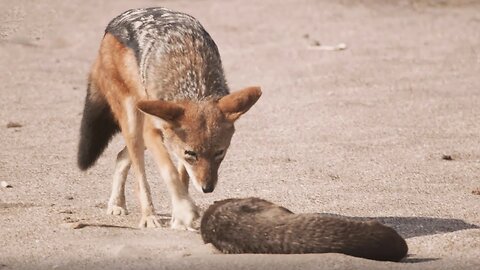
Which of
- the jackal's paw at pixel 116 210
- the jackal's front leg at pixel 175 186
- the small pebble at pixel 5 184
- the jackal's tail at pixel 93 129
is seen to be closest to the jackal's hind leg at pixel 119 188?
the jackal's paw at pixel 116 210

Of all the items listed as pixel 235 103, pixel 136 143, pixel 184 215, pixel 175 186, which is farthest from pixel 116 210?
pixel 235 103

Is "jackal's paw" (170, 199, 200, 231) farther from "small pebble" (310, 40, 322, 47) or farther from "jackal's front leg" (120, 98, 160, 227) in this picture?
"small pebble" (310, 40, 322, 47)

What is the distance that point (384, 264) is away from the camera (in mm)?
5707

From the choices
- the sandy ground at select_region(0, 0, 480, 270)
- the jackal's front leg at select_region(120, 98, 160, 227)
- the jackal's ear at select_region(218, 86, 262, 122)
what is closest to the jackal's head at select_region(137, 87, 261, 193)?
the jackal's ear at select_region(218, 86, 262, 122)

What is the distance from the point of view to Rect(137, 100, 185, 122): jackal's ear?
686 centimetres

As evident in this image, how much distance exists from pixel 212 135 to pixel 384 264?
5.29 ft

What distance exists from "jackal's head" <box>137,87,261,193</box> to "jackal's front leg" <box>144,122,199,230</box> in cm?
22

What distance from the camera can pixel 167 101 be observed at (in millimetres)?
7145

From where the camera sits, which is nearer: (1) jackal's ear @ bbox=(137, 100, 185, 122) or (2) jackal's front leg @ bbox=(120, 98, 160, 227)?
(1) jackal's ear @ bbox=(137, 100, 185, 122)

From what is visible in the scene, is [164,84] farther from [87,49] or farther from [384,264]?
[87,49]

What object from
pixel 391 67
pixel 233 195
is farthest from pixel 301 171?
pixel 391 67

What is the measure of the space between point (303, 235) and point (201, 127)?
1314 mm

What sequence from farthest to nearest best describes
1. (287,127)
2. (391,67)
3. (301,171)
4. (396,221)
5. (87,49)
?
(87,49), (391,67), (287,127), (301,171), (396,221)

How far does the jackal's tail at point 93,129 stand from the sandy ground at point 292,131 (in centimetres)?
24
